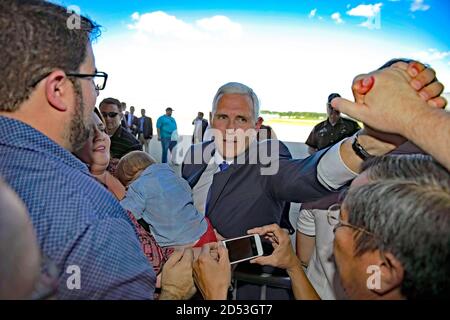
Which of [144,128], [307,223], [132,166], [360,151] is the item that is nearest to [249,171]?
[307,223]

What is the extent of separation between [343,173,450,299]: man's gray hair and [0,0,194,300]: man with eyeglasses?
23.2 inches

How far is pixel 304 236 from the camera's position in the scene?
193 centimetres

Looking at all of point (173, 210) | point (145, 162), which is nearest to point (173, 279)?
point (173, 210)

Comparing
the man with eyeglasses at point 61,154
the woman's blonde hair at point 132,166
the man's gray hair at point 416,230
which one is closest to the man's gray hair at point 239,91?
the woman's blonde hair at point 132,166

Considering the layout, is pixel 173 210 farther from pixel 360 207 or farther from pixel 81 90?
pixel 360 207

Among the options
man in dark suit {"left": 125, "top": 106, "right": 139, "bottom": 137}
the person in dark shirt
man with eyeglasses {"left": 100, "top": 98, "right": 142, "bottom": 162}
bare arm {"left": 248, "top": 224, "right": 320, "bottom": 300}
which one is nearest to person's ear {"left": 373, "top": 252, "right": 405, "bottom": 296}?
bare arm {"left": 248, "top": 224, "right": 320, "bottom": 300}

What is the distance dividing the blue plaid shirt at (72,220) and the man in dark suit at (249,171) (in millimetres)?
756

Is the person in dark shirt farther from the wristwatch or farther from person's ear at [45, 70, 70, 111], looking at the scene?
person's ear at [45, 70, 70, 111]

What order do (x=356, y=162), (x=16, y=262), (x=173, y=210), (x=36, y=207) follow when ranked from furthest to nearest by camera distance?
(x=173, y=210) < (x=356, y=162) < (x=36, y=207) < (x=16, y=262)

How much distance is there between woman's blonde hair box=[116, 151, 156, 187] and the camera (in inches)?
88.1

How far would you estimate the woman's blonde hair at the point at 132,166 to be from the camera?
2238 millimetres

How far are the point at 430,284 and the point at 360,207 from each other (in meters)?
0.23

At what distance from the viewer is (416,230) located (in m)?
0.80

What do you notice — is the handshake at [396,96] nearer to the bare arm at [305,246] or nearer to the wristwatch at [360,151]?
the wristwatch at [360,151]
